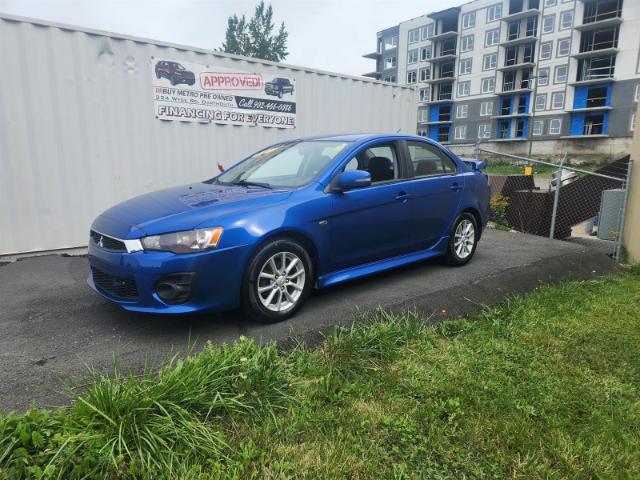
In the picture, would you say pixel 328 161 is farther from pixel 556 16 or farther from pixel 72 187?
pixel 556 16

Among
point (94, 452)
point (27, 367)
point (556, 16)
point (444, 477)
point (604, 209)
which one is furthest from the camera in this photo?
point (556, 16)

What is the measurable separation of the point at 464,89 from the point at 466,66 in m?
2.71

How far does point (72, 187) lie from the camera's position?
6.13m

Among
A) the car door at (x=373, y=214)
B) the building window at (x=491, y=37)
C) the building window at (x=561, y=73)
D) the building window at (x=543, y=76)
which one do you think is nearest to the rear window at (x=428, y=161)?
the car door at (x=373, y=214)

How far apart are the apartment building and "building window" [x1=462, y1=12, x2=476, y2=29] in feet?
0.38

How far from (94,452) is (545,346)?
319 cm

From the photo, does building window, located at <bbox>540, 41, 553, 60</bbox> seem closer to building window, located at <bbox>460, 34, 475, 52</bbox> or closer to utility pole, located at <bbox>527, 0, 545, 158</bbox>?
utility pole, located at <bbox>527, 0, 545, 158</bbox>

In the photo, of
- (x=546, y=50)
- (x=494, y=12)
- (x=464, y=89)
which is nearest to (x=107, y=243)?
(x=546, y=50)

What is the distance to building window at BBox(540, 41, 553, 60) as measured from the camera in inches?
1941

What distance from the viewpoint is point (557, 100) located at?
49219 mm

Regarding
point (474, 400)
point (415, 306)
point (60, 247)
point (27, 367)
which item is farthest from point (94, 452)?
point (60, 247)

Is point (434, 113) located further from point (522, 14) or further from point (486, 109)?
point (522, 14)

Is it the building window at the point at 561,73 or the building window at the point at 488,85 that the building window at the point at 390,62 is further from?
the building window at the point at 561,73

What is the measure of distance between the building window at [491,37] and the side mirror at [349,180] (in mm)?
57083
